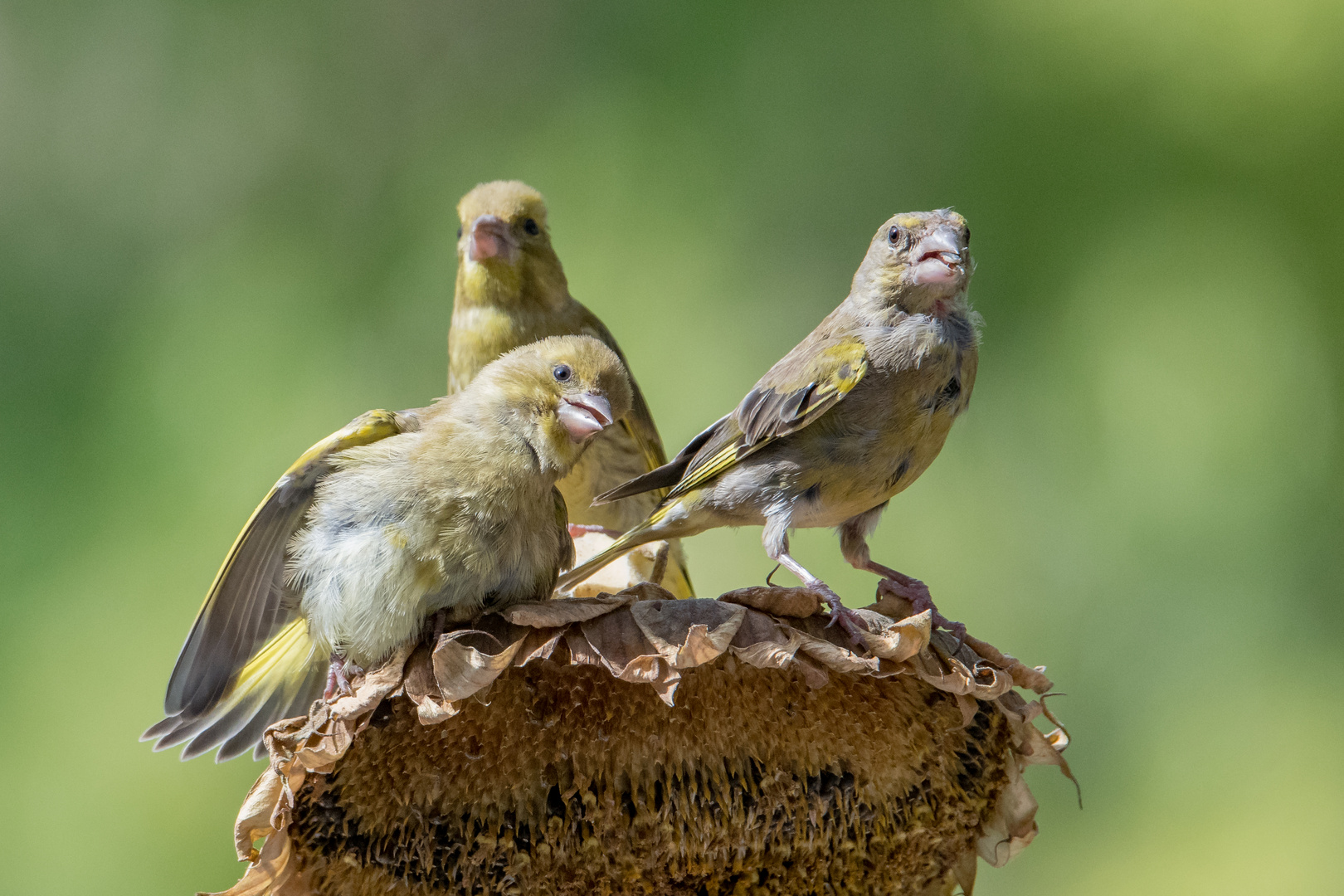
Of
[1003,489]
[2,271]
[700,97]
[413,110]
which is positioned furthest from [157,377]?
[1003,489]

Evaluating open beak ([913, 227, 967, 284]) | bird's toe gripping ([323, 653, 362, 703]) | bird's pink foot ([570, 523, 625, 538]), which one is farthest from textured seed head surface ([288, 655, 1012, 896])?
bird's pink foot ([570, 523, 625, 538])

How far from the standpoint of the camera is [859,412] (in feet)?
5.82

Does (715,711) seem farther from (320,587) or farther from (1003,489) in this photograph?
(1003,489)

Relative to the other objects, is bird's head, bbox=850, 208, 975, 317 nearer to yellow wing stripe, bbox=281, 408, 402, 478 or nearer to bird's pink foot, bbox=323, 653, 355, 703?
yellow wing stripe, bbox=281, 408, 402, 478

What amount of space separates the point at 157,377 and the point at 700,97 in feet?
7.55

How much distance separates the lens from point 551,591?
1.68 meters

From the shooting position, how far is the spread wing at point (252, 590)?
1710mm

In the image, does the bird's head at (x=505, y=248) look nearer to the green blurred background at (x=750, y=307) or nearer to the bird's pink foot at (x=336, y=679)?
the bird's pink foot at (x=336, y=679)

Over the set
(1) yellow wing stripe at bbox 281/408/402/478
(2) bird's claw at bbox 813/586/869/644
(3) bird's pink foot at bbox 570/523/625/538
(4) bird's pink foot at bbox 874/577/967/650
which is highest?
(1) yellow wing stripe at bbox 281/408/402/478

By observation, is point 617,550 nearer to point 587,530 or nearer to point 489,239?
point 587,530

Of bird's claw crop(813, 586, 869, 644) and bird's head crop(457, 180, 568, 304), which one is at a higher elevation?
bird's head crop(457, 180, 568, 304)

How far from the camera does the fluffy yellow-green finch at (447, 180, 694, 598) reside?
7.99 feet

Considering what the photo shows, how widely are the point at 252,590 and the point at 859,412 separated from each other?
0.94 m

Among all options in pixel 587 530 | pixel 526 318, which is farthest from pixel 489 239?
pixel 587 530
